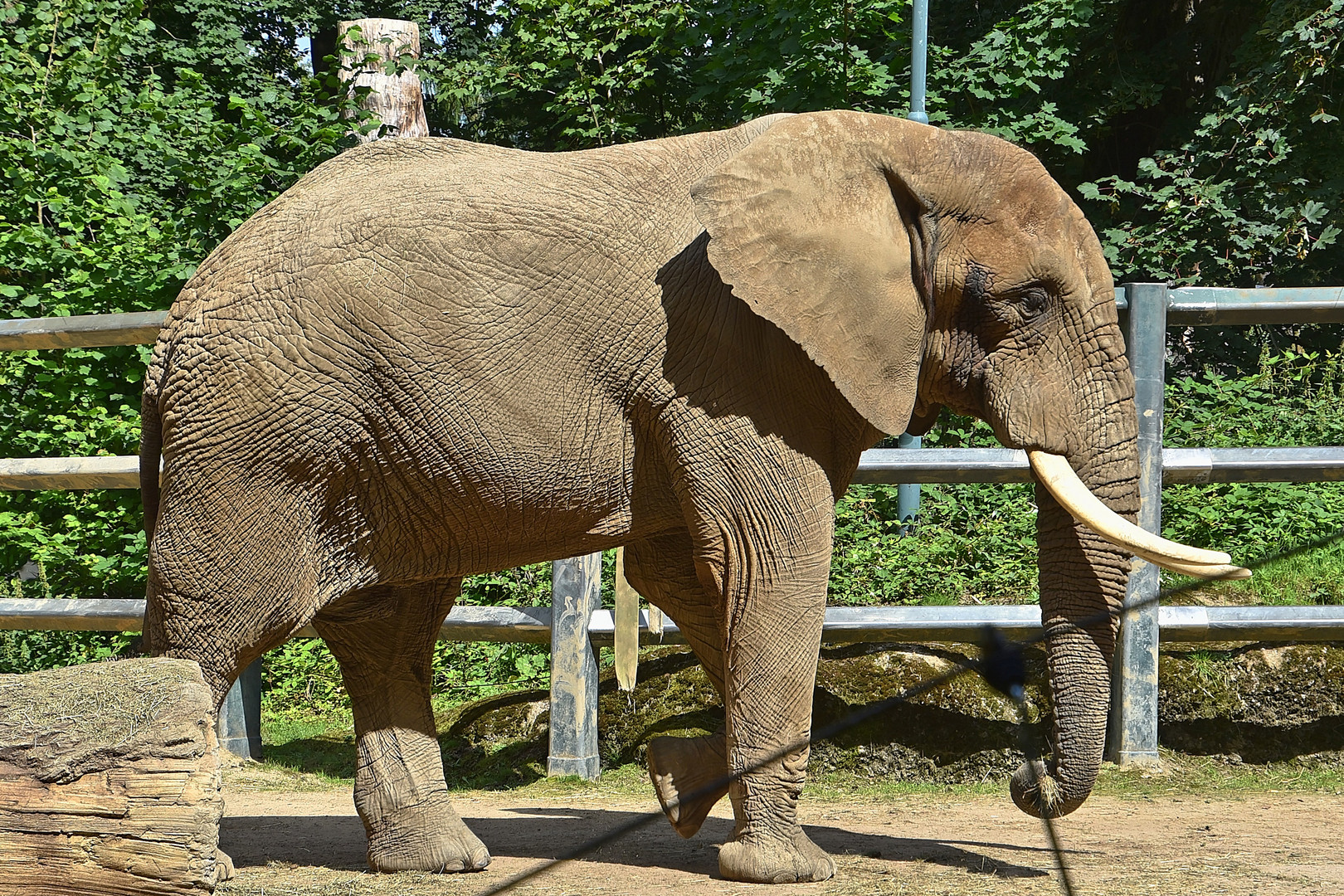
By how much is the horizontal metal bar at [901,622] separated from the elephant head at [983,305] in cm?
123

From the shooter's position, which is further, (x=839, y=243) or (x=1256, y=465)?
(x=1256, y=465)

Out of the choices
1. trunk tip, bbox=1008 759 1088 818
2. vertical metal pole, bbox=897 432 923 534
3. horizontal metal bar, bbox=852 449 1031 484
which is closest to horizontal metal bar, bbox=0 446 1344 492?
horizontal metal bar, bbox=852 449 1031 484

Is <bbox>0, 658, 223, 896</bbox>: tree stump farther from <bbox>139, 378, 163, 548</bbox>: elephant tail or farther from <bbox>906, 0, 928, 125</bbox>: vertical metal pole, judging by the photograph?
<bbox>906, 0, 928, 125</bbox>: vertical metal pole

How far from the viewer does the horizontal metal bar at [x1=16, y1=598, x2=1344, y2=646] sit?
5211mm

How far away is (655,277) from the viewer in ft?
12.5

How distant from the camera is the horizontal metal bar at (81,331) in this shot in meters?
5.40

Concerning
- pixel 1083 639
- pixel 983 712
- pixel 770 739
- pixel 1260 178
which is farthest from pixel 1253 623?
pixel 1260 178

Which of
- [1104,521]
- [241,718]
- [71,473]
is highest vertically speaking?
[71,473]

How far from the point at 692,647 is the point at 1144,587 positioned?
203 centimetres

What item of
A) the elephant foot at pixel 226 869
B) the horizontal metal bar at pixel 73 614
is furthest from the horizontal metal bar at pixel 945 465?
the horizontal metal bar at pixel 73 614

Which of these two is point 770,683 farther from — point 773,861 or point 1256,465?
point 1256,465

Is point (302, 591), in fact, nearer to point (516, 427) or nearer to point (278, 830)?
point (516, 427)

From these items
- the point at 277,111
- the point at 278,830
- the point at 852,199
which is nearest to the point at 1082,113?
the point at 277,111

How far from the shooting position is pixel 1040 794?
385cm
